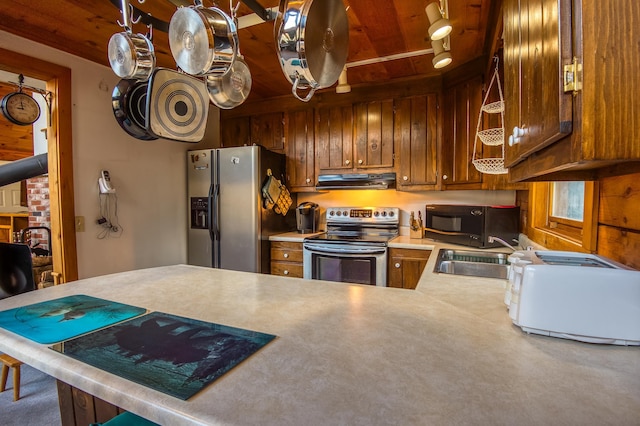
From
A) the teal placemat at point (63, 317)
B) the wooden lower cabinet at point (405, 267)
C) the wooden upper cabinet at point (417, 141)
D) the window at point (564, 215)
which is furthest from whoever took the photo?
the wooden upper cabinet at point (417, 141)

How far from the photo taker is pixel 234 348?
0.76 meters

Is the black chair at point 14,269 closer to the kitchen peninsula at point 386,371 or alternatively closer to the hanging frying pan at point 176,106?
the kitchen peninsula at point 386,371

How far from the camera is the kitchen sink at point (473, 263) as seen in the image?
1.86 m

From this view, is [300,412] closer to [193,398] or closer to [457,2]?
[193,398]

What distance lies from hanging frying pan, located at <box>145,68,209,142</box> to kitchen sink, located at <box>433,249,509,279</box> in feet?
4.90

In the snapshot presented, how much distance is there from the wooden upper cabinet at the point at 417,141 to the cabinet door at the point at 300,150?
91 centimetres

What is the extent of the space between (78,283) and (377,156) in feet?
8.20

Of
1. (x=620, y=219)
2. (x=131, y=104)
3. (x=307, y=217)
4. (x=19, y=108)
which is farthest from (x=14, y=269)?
(x=620, y=219)

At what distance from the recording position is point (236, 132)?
361cm

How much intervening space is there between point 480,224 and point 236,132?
9.03 feet

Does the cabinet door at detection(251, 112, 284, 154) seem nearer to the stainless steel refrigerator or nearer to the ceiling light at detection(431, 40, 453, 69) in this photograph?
the stainless steel refrigerator

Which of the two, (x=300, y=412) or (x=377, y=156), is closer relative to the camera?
(x=300, y=412)

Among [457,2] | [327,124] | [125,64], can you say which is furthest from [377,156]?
[125,64]

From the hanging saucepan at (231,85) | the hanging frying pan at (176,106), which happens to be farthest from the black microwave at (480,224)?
the hanging frying pan at (176,106)
